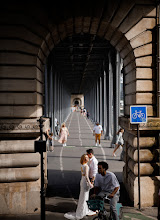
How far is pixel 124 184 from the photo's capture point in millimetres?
11031

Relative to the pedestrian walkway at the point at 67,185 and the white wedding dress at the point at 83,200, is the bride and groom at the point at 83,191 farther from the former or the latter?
the pedestrian walkway at the point at 67,185

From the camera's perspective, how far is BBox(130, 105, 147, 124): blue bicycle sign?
28.4 feet

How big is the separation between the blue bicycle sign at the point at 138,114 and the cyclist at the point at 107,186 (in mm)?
2283

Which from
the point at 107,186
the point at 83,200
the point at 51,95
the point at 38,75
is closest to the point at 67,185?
the point at 83,200

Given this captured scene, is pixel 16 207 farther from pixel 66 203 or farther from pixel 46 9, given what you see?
pixel 46 9

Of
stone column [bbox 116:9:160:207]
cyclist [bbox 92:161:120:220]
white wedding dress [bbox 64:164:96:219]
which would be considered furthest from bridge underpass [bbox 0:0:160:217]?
cyclist [bbox 92:161:120:220]

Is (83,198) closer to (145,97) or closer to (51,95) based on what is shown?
(145,97)

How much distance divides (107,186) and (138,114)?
2.75 metres

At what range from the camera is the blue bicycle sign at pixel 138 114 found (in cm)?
866

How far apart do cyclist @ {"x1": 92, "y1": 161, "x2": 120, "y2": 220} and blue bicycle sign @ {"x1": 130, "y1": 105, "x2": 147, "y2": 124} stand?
2283 millimetres

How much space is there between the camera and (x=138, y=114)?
8695 millimetres

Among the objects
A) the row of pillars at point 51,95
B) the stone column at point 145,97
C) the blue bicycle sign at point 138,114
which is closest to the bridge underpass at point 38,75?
the stone column at point 145,97

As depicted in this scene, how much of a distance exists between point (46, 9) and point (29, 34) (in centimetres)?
103

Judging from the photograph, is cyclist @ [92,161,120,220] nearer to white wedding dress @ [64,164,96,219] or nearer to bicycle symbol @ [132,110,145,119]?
white wedding dress @ [64,164,96,219]
